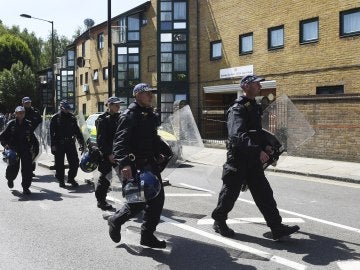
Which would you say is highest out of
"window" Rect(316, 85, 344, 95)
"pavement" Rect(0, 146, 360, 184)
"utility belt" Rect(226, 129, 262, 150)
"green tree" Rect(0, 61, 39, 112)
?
"green tree" Rect(0, 61, 39, 112)

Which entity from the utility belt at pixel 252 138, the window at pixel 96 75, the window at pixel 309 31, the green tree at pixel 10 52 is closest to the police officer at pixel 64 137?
the utility belt at pixel 252 138

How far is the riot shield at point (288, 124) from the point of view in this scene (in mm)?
6402

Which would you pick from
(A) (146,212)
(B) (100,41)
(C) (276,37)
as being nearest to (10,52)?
(B) (100,41)

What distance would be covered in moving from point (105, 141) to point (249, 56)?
16263mm

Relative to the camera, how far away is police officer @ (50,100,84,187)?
1008 centimetres

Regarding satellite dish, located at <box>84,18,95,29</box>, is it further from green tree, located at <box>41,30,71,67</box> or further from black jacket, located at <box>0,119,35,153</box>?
green tree, located at <box>41,30,71,67</box>

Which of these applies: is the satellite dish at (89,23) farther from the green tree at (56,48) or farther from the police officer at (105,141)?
the green tree at (56,48)

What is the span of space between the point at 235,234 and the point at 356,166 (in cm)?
841

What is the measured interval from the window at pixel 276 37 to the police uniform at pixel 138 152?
53.7 feet

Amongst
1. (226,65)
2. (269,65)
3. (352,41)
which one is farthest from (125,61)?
(352,41)

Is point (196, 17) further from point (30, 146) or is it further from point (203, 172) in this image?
point (30, 146)

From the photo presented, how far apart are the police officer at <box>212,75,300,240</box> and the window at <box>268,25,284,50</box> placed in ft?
51.7

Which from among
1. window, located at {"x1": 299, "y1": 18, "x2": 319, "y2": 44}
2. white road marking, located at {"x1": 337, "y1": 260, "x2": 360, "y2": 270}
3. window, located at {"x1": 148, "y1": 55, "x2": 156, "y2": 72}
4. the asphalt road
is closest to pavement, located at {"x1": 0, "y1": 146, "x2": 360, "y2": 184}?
the asphalt road

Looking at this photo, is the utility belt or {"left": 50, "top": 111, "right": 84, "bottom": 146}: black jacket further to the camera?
{"left": 50, "top": 111, "right": 84, "bottom": 146}: black jacket
